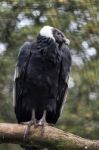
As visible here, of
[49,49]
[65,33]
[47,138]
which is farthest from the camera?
[65,33]

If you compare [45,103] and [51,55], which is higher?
[51,55]

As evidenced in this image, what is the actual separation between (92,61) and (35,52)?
9.19ft

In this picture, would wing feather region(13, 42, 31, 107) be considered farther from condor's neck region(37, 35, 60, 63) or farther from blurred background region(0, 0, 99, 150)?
blurred background region(0, 0, 99, 150)

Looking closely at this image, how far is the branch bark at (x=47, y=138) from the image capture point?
5.59 meters

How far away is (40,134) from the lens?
5883 mm

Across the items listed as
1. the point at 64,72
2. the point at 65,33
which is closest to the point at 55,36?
the point at 64,72

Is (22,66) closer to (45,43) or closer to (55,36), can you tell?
(45,43)

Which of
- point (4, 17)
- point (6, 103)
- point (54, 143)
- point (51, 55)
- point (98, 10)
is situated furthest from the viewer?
point (6, 103)

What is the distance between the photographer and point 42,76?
678 centimetres

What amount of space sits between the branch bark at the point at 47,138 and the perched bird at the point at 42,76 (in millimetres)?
727

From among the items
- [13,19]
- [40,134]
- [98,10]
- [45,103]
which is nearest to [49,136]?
[40,134]

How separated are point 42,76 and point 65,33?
2.85 m

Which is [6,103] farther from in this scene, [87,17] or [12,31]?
[87,17]

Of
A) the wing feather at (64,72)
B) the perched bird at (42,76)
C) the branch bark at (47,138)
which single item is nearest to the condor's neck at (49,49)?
the perched bird at (42,76)
